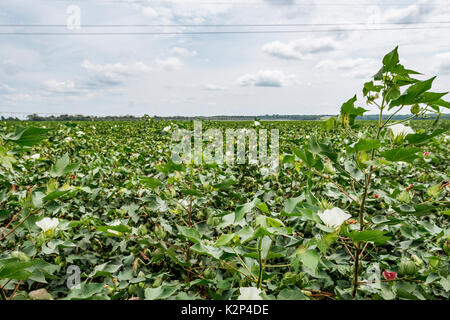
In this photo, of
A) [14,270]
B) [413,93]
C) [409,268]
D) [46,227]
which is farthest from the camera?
[46,227]

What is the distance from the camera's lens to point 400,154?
27.0 inches

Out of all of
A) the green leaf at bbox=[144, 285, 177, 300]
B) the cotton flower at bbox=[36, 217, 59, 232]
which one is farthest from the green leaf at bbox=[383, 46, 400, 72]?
the cotton flower at bbox=[36, 217, 59, 232]

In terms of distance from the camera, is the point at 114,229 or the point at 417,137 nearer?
the point at 417,137

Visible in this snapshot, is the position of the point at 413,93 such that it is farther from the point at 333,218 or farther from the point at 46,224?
the point at 46,224

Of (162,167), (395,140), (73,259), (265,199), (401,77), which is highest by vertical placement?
(401,77)

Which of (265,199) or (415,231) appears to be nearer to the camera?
(415,231)

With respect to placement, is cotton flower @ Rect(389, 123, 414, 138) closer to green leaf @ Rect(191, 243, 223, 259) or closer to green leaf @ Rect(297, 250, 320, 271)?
green leaf @ Rect(297, 250, 320, 271)

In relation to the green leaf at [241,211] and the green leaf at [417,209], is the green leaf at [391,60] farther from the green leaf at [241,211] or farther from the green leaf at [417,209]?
the green leaf at [241,211]

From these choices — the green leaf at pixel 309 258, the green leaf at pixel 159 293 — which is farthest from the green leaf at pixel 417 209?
the green leaf at pixel 159 293

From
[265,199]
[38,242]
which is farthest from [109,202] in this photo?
[265,199]

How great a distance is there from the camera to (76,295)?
775 mm

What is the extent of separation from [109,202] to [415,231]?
5.67 ft

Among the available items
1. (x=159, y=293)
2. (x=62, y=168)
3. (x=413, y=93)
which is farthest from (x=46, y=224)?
(x=413, y=93)
